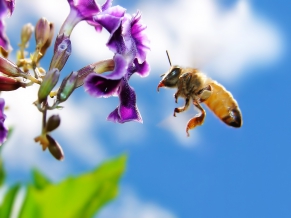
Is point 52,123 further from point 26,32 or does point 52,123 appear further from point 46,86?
point 26,32

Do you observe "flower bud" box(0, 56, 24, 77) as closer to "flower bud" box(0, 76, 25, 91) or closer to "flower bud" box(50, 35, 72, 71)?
"flower bud" box(0, 76, 25, 91)

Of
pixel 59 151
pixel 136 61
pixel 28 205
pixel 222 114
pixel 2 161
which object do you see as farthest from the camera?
pixel 28 205

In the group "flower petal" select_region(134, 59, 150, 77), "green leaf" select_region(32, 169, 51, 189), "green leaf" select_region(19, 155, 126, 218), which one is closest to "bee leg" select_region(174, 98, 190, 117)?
"flower petal" select_region(134, 59, 150, 77)

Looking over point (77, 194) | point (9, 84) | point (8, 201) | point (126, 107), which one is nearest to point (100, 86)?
point (126, 107)

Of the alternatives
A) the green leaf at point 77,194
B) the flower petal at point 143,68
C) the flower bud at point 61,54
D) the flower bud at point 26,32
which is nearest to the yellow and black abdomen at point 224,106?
the flower petal at point 143,68

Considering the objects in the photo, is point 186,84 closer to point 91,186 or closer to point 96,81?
point 96,81

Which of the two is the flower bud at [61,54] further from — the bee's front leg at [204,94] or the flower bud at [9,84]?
the bee's front leg at [204,94]

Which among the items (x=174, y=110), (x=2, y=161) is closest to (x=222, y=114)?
(x=174, y=110)
